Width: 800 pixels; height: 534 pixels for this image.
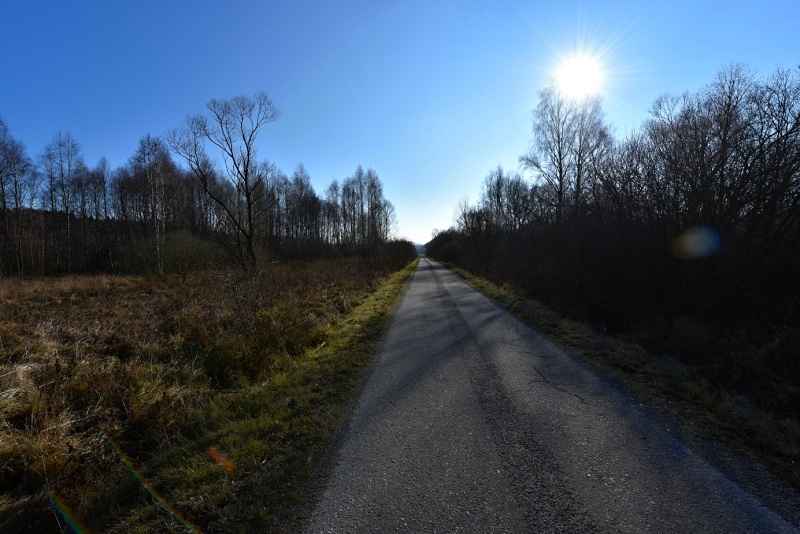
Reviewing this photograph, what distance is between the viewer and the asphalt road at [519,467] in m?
2.55

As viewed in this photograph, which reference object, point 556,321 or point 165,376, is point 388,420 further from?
point 556,321

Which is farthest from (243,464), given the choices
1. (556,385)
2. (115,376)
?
(556,385)

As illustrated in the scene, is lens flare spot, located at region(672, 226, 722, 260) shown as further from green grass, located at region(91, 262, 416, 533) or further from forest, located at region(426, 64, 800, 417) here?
green grass, located at region(91, 262, 416, 533)

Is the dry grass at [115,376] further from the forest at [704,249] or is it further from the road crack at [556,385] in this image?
the forest at [704,249]

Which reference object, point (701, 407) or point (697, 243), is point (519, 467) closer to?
point (701, 407)

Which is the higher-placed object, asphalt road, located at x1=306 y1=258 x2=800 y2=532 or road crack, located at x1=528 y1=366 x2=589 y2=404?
asphalt road, located at x1=306 y1=258 x2=800 y2=532

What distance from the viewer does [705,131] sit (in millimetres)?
12836

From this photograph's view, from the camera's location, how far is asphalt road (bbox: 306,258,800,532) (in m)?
2.55

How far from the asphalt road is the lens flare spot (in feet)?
25.9

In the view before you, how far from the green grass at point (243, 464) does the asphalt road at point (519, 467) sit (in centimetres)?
35

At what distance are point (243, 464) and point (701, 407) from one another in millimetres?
5481

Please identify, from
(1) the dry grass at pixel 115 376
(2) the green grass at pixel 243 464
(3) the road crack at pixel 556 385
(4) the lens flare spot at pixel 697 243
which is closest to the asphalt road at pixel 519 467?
(3) the road crack at pixel 556 385

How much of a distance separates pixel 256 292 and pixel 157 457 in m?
5.82

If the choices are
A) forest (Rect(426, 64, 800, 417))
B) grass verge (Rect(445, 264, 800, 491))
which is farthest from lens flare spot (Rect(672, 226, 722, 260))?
grass verge (Rect(445, 264, 800, 491))
